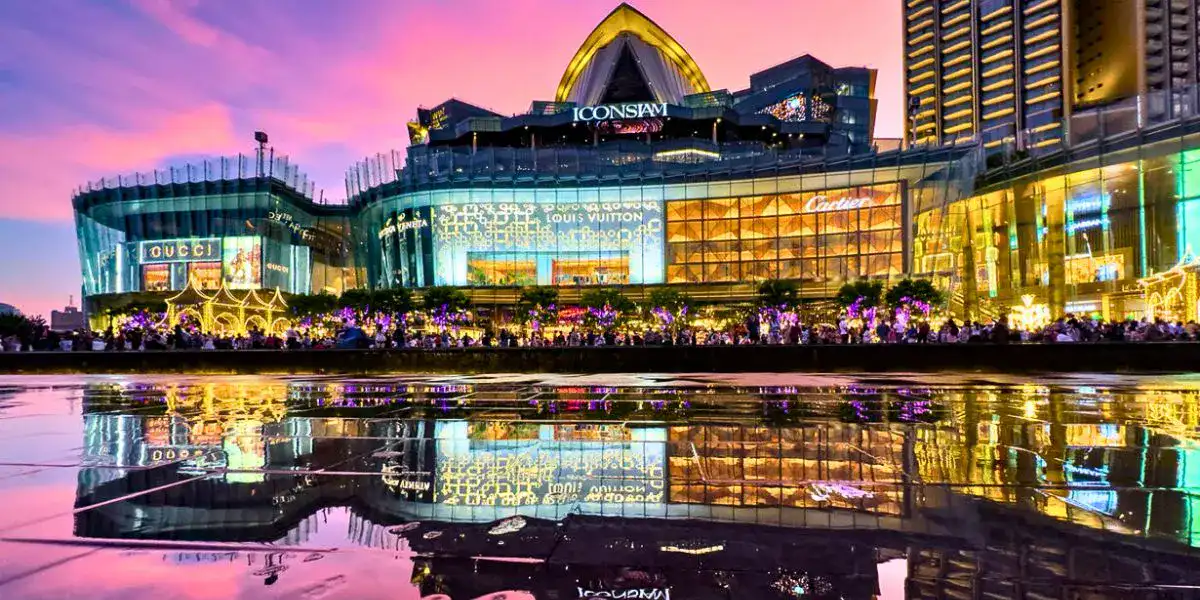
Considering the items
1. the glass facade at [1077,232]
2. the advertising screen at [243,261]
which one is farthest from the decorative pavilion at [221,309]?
the glass facade at [1077,232]

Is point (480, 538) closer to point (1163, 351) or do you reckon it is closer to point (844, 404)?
point (844, 404)

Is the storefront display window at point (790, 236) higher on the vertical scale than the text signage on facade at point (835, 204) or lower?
lower

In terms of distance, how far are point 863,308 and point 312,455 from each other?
4882 centimetres

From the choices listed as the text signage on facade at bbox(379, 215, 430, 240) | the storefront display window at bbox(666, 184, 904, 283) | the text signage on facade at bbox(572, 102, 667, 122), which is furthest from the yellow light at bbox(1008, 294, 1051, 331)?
the text signage on facade at bbox(379, 215, 430, 240)

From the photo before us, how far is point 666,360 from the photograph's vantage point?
775 inches

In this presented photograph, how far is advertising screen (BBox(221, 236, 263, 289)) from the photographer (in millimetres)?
78000

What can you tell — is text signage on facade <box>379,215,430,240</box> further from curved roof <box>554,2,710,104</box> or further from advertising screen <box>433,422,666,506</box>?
advertising screen <box>433,422,666,506</box>

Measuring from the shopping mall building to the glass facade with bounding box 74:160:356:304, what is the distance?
22cm

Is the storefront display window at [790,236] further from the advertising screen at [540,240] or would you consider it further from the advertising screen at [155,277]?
the advertising screen at [155,277]

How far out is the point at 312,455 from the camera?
18.4 ft

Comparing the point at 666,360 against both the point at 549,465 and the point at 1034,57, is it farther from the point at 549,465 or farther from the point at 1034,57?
the point at 1034,57

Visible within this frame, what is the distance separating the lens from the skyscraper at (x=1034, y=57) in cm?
12450

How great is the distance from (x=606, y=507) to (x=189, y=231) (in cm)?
8846

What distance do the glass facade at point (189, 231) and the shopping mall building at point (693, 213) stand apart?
222 mm
